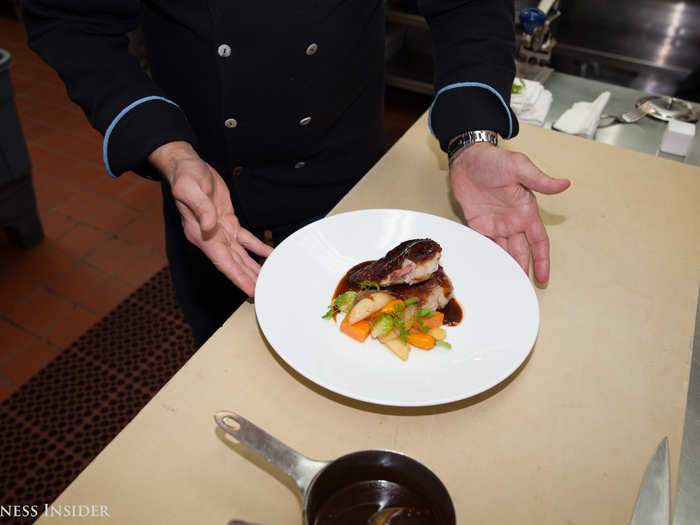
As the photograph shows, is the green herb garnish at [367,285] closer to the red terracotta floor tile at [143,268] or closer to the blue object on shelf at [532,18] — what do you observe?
the blue object on shelf at [532,18]

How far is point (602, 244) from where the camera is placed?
139cm

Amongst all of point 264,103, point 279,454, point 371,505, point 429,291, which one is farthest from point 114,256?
point 371,505

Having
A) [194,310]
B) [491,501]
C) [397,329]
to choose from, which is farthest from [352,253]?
[194,310]

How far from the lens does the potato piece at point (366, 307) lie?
1.06 meters

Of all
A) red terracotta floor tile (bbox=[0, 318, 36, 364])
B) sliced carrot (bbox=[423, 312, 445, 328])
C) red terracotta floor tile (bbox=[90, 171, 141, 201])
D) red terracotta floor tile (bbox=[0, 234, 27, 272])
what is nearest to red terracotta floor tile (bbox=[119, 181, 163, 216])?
red terracotta floor tile (bbox=[90, 171, 141, 201])

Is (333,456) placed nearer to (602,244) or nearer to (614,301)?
(614,301)

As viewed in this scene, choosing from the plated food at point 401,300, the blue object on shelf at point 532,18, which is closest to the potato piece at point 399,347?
the plated food at point 401,300

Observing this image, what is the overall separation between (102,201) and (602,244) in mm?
3185

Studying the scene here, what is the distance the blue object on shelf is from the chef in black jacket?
2.84 feet

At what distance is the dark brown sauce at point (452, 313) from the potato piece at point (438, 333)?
1.6 inches

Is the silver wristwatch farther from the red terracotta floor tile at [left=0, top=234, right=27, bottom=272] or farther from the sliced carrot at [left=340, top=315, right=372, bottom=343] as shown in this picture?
the red terracotta floor tile at [left=0, top=234, right=27, bottom=272]

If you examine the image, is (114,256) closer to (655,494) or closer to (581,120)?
(581,120)

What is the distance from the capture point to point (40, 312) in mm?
2818

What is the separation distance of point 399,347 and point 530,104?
4.70 feet
